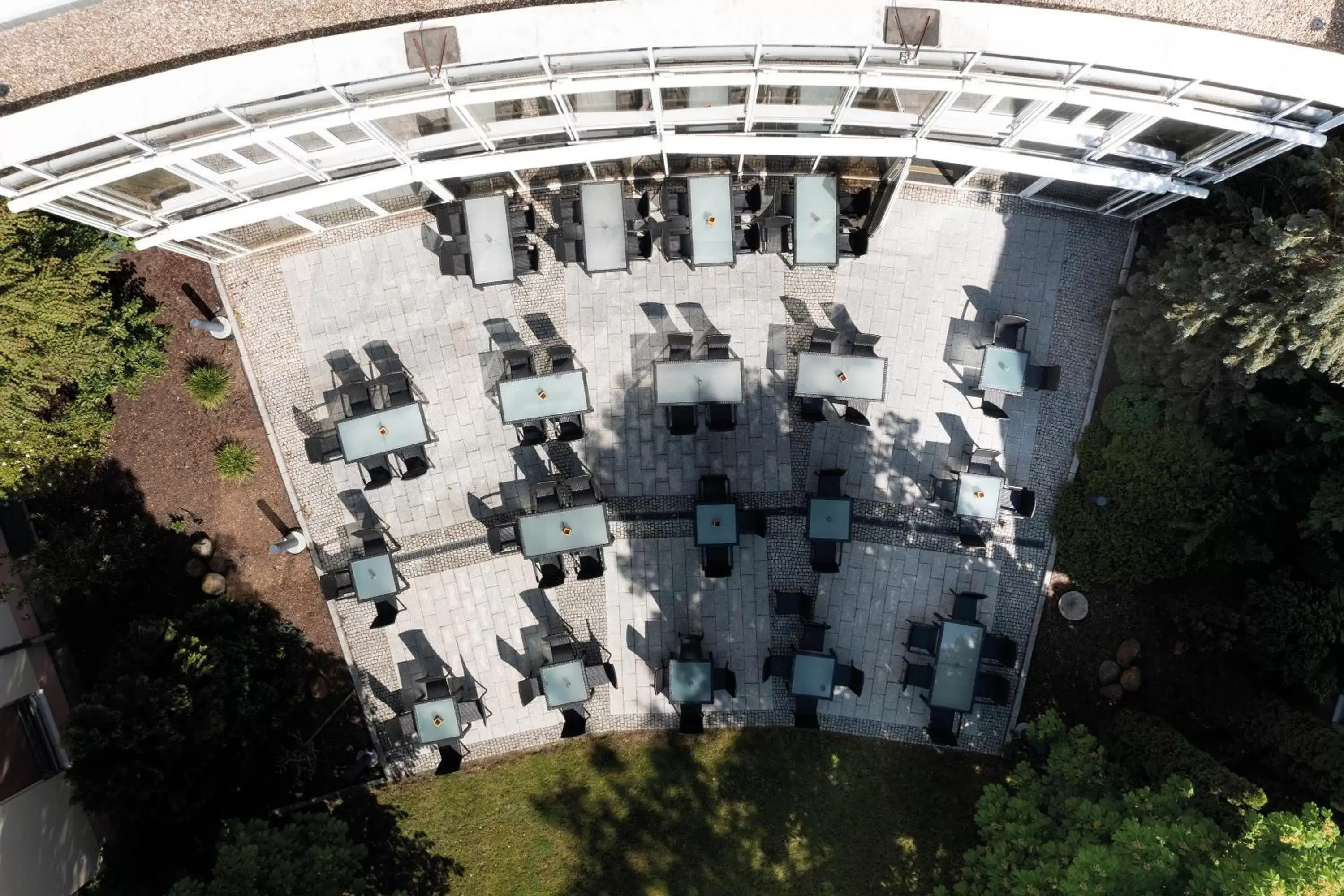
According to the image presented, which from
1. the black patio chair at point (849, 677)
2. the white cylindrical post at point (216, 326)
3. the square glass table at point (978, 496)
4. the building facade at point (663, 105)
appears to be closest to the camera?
the building facade at point (663, 105)

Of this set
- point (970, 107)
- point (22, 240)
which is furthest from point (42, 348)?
point (970, 107)

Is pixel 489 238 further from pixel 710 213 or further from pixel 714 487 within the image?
pixel 714 487

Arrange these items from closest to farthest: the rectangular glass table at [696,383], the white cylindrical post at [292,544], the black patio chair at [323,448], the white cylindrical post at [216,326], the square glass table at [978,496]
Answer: the rectangular glass table at [696,383]
the square glass table at [978,496]
the white cylindrical post at [216,326]
the black patio chair at [323,448]
the white cylindrical post at [292,544]

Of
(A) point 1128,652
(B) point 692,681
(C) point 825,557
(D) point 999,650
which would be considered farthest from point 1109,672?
(B) point 692,681

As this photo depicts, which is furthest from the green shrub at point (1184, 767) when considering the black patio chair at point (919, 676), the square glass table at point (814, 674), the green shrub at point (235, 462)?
the green shrub at point (235, 462)

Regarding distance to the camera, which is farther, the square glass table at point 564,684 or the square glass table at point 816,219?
the square glass table at point 564,684

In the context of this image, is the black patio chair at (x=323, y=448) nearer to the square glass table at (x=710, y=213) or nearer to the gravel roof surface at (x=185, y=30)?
the gravel roof surface at (x=185, y=30)

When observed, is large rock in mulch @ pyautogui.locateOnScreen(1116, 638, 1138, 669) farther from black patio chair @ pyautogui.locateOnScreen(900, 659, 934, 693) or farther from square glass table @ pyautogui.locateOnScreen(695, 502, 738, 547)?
square glass table @ pyautogui.locateOnScreen(695, 502, 738, 547)

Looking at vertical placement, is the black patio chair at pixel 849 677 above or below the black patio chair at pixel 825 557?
below
